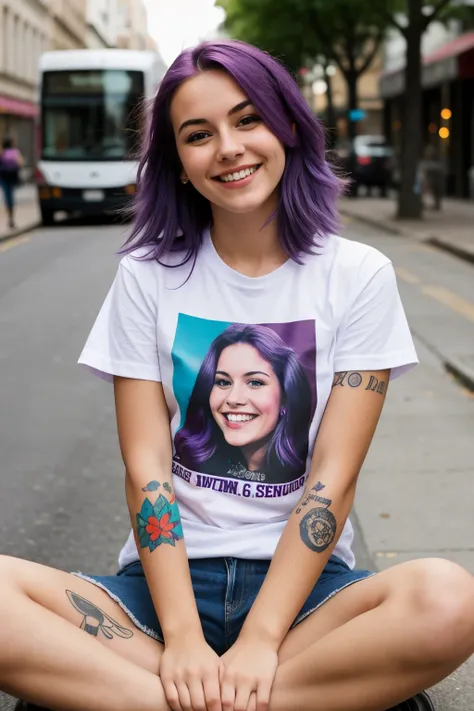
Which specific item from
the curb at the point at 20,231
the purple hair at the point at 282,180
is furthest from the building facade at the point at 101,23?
the purple hair at the point at 282,180

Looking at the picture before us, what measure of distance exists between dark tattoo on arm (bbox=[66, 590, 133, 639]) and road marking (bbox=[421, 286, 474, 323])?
7817 mm

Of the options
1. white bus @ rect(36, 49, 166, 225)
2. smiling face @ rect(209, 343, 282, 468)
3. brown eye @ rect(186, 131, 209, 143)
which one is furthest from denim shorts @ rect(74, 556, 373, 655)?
white bus @ rect(36, 49, 166, 225)

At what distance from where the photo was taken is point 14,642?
2.37 m

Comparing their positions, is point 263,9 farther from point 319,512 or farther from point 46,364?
point 319,512

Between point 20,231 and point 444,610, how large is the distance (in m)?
19.7

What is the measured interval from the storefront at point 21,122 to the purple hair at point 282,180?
45.9 m

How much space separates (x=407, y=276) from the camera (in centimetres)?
1353

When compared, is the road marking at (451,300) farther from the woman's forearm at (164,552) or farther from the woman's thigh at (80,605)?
the woman's thigh at (80,605)

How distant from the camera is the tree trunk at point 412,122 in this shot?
Result: 2286 centimetres

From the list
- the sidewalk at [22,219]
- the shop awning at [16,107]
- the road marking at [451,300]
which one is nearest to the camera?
the road marking at [451,300]

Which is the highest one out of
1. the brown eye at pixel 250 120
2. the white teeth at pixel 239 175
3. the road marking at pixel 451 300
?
the brown eye at pixel 250 120

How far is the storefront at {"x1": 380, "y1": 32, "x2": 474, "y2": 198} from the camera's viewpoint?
3212cm

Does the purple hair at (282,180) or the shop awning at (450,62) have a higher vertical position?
the shop awning at (450,62)

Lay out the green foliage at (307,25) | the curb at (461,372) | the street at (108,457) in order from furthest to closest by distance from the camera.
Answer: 1. the green foliage at (307,25)
2. the curb at (461,372)
3. the street at (108,457)
